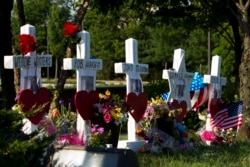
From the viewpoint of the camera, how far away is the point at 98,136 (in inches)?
330

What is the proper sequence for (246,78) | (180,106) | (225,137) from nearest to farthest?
(225,137) → (180,106) → (246,78)

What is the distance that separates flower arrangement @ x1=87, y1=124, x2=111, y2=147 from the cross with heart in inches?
106

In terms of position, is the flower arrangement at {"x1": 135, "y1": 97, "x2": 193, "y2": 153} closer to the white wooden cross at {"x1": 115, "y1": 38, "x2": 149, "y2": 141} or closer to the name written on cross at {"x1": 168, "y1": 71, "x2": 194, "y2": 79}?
the white wooden cross at {"x1": 115, "y1": 38, "x2": 149, "y2": 141}

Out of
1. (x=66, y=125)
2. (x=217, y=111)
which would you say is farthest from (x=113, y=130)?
(x=217, y=111)

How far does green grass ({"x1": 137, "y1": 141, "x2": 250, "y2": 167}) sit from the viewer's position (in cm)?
757

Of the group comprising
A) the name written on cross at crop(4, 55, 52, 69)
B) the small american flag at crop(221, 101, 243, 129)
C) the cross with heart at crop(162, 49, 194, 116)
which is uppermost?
the name written on cross at crop(4, 55, 52, 69)

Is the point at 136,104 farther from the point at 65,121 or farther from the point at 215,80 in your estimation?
the point at 215,80

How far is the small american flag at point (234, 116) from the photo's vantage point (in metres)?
12.7

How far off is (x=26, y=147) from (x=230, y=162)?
4.90 m

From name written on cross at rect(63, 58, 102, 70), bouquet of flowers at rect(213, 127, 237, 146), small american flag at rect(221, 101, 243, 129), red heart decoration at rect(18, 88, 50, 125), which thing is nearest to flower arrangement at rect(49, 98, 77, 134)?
red heart decoration at rect(18, 88, 50, 125)

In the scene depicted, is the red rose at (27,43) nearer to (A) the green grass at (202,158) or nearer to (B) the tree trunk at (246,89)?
(A) the green grass at (202,158)

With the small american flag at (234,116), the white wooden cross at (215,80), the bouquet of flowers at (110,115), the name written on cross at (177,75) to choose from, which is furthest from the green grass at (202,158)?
the white wooden cross at (215,80)

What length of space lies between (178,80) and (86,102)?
313 cm

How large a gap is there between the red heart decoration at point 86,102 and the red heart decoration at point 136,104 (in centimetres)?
84
